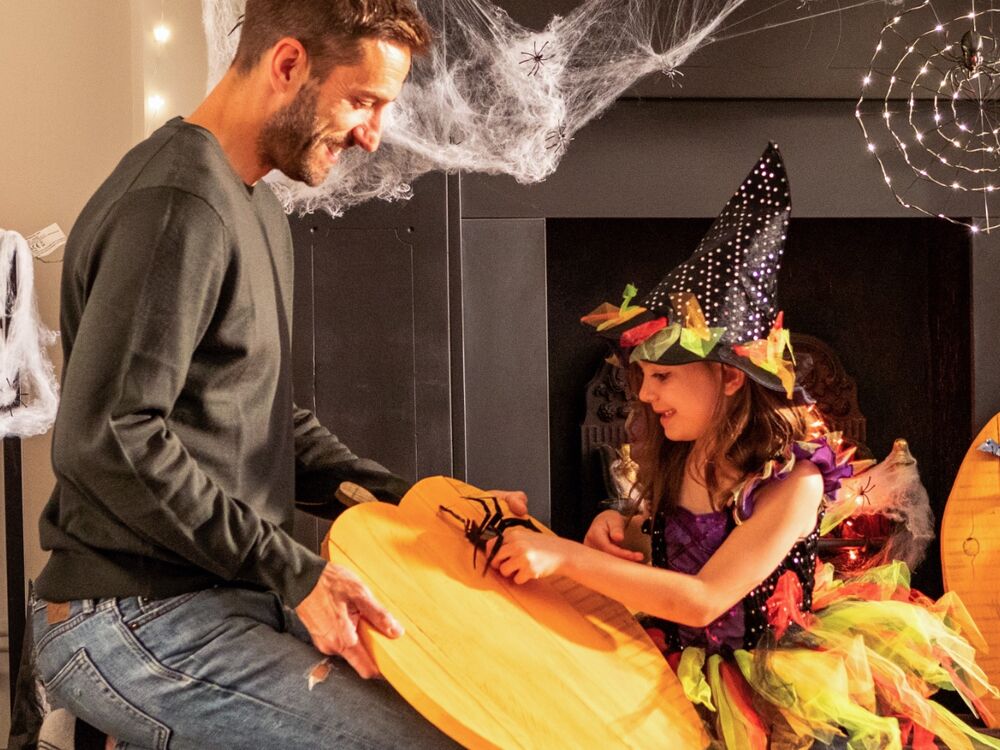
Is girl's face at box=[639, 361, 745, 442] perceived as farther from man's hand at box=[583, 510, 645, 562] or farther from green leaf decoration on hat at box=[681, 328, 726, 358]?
man's hand at box=[583, 510, 645, 562]

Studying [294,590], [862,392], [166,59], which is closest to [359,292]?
[166,59]

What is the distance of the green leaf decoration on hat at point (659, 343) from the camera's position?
1.57 m

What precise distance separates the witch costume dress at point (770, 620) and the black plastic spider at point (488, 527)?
0.29 m

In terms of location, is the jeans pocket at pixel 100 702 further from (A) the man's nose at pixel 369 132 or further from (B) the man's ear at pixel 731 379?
(B) the man's ear at pixel 731 379

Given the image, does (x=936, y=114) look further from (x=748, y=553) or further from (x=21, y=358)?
(x=21, y=358)

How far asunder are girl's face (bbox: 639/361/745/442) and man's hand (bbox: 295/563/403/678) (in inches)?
23.6

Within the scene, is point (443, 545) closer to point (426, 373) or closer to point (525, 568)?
point (525, 568)

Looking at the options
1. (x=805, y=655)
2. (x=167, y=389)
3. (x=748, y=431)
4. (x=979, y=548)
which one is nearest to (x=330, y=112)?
(x=167, y=389)

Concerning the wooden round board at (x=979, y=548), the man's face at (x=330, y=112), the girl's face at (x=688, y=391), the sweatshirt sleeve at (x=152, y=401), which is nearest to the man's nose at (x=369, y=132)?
the man's face at (x=330, y=112)

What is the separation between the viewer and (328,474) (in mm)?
1703

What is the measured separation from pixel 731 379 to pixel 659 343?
0.16 m

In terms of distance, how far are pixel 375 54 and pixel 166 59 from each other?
1076 mm

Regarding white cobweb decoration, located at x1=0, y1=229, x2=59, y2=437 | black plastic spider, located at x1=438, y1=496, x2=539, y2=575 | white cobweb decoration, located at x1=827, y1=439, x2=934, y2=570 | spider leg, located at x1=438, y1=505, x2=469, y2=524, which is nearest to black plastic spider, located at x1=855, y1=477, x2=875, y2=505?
white cobweb decoration, located at x1=827, y1=439, x2=934, y2=570

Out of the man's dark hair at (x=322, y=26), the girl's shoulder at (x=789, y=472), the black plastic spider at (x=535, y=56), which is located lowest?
the girl's shoulder at (x=789, y=472)
